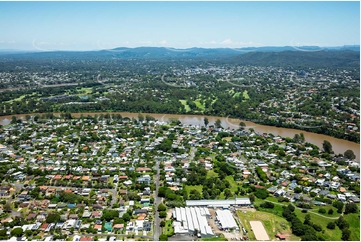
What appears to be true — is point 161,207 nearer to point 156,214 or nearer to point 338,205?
point 156,214

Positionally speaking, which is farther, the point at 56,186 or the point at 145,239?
the point at 56,186

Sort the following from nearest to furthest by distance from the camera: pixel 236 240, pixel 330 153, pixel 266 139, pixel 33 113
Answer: pixel 236 240 < pixel 330 153 < pixel 266 139 < pixel 33 113

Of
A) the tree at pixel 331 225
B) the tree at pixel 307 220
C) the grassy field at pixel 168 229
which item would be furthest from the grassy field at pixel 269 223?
the grassy field at pixel 168 229

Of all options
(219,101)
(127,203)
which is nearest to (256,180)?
(127,203)

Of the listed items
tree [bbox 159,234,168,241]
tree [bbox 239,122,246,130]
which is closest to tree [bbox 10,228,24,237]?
tree [bbox 159,234,168,241]

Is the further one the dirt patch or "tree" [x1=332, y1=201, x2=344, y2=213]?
"tree" [x1=332, y1=201, x2=344, y2=213]

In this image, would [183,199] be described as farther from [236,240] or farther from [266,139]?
[266,139]

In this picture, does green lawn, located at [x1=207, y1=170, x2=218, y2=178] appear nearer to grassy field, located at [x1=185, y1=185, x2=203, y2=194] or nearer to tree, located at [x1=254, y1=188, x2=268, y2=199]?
grassy field, located at [x1=185, y1=185, x2=203, y2=194]
